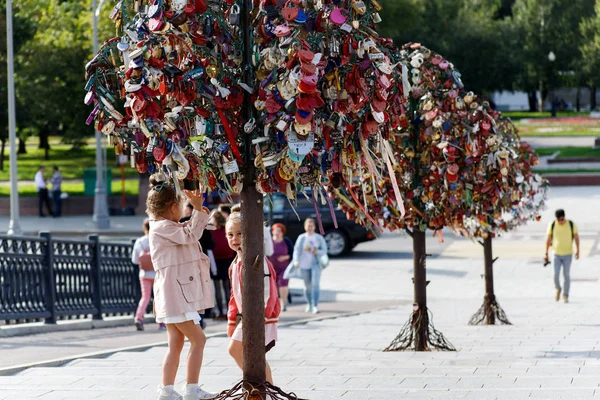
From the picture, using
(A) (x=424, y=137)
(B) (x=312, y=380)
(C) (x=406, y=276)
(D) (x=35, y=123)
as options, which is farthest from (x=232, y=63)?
(D) (x=35, y=123)

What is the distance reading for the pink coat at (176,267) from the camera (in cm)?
696

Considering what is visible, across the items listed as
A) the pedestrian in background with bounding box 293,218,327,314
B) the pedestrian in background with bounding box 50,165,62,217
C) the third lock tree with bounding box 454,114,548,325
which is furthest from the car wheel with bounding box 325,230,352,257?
the pedestrian in background with bounding box 50,165,62,217

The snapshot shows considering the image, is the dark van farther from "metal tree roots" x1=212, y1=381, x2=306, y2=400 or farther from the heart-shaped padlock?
the heart-shaped padlock

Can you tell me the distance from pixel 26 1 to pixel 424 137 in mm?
41451

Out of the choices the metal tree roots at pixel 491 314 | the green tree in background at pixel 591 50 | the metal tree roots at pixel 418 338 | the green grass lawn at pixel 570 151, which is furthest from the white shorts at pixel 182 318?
the green tree in background at pixel 591 50

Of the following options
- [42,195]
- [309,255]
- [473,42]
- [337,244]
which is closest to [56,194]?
[42,195]

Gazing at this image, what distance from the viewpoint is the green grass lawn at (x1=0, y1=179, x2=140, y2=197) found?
39.9m

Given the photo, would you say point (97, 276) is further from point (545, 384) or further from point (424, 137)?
point (545, 384)

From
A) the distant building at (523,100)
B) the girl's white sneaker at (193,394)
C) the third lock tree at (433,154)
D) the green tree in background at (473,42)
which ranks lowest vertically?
the girl's white sneaker at (193,394)

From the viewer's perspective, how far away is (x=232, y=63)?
20.2 feet

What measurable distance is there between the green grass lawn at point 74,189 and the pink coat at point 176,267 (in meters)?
32.7

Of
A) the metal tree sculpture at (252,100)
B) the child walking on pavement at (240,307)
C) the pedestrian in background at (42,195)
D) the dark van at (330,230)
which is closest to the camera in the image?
the metal tree sculpture at (252,100)

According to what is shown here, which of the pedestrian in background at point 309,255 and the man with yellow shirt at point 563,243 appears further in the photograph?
the man with yellow shirt at point 563,243

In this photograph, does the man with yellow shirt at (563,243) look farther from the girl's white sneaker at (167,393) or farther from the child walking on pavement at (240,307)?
the girl's white sneaker at (167,393)
